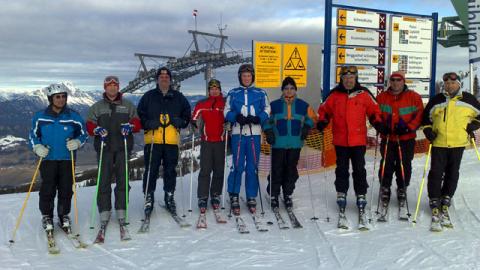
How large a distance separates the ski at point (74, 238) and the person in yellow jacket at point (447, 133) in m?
4.55

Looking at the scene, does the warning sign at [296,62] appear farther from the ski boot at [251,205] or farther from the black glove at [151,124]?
the black glove at [151,124]

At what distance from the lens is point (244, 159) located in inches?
240

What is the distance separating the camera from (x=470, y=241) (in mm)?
5039

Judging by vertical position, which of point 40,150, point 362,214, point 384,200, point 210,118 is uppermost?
point 210,118

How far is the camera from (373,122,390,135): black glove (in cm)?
572

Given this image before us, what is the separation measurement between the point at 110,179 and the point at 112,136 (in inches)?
23.5

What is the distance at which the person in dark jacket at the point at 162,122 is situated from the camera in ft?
19.2

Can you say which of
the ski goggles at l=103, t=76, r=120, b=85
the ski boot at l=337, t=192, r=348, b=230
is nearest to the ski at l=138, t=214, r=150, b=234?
the ski goggles at l=103, t=76, r=120, b=85

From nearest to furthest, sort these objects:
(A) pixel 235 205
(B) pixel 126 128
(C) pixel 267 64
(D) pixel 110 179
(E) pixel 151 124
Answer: (B) pixel 126 128, (D) pixel 110 179, (E) pixel 151 124, (A) pixel 235 205, (C) pixel 267 64

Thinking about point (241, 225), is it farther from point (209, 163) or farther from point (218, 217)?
point (209, 163)

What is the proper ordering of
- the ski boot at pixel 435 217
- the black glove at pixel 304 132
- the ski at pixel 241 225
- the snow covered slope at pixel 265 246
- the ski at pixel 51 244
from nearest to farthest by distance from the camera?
1. the snow covered slope at pixel 265 246
2. the ski at pixel 51 244
3. the ski boot at pixel 435 217
4. the ski at pixel 241 225
5. the black glove at pixel 304 132

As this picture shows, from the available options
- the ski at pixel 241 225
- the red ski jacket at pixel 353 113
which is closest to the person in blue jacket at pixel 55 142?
the ski at pixel 241 225

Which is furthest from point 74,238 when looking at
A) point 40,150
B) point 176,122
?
point 176,122

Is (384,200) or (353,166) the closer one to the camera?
(353,166)
